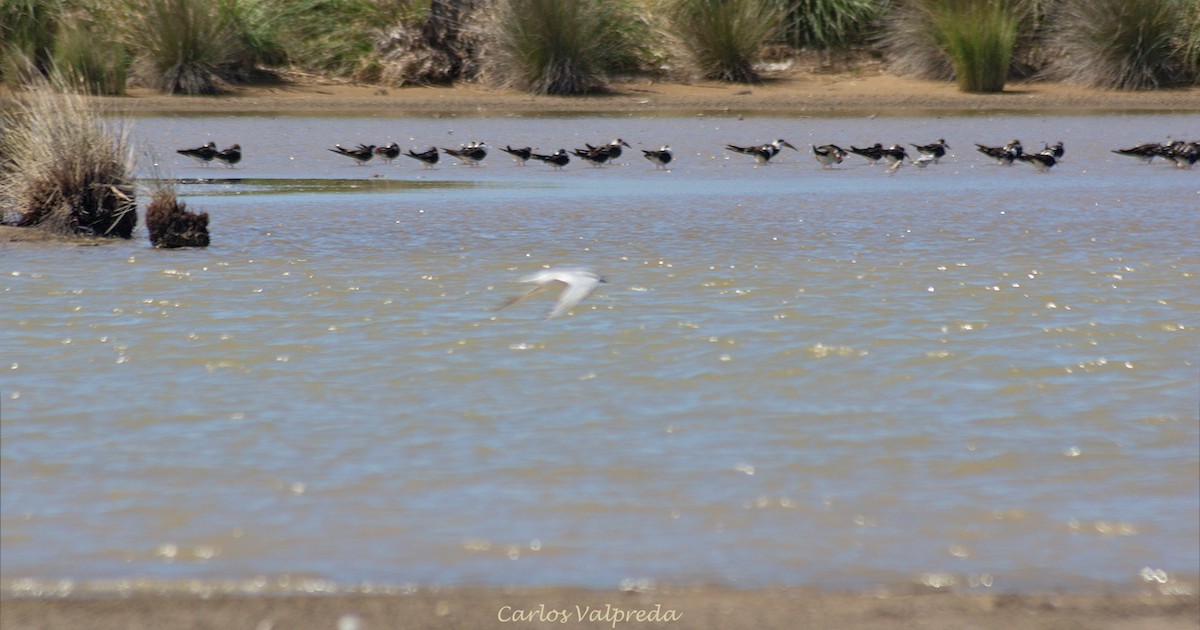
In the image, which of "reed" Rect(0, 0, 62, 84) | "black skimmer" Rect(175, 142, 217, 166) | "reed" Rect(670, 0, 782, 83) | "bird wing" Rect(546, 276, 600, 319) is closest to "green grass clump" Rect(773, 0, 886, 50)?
"reed" Rect(670, 0, 782, 83)

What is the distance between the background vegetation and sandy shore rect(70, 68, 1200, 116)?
1.77ft

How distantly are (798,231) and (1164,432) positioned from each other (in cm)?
702

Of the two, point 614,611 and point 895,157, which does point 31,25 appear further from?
point 614,611

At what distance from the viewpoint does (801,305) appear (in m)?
9.45

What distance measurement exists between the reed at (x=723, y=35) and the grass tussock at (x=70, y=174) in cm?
1844

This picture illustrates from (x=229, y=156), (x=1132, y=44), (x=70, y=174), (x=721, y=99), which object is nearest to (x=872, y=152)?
(x=229, y=156)

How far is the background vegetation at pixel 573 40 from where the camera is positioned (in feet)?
96.8

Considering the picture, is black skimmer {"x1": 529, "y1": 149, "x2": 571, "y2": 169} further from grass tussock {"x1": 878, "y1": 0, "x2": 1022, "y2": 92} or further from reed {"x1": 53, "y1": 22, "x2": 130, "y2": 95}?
reed {"x1": 53, "y1": 22, "x2": 130, "y2": 95}

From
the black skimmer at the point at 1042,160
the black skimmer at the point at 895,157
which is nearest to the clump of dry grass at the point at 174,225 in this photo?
the black skimmer at the point at 895,157

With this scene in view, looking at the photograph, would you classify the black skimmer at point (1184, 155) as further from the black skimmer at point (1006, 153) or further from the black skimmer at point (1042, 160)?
the black skimmer at point (1006, 153)

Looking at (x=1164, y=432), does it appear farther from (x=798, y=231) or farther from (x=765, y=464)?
(x=798, y=231)

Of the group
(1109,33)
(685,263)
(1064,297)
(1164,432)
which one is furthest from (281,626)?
(1109,33)

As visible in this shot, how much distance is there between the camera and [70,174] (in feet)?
43.8

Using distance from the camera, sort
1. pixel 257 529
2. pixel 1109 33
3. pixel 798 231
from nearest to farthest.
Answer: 1. pixel 257 529
2. pixel 798 231
3. pixel 1109 33
